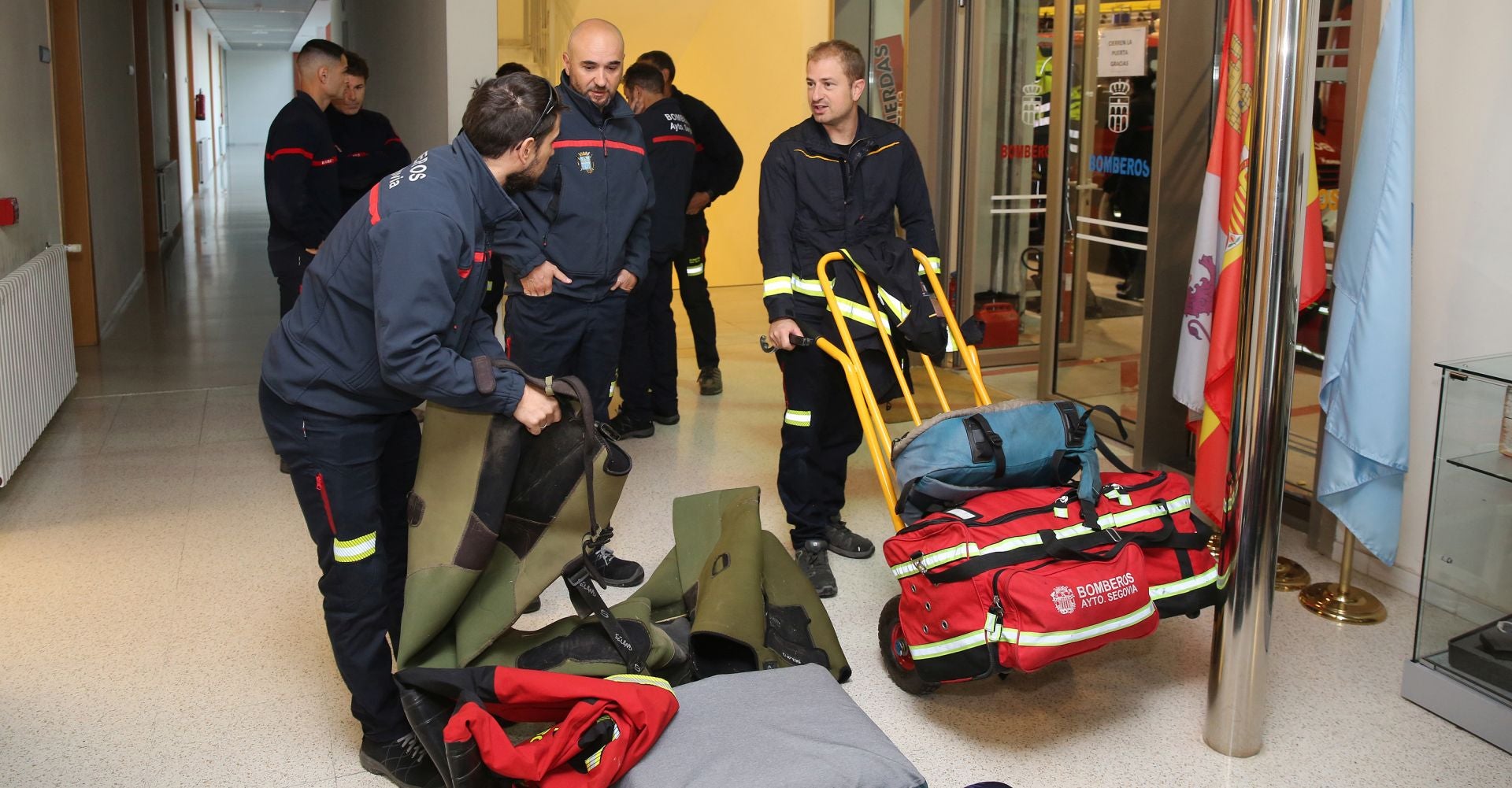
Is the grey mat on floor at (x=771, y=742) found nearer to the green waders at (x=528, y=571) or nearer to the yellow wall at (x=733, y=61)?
the green waders at (x=528, y=571)

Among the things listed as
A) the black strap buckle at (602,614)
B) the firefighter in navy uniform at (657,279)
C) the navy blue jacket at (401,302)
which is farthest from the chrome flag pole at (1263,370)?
the firefighter in navy uniform at (657,279)

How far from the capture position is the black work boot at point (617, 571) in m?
3.92

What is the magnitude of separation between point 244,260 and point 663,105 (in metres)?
7.66

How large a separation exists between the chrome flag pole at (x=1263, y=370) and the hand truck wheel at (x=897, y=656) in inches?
27.3

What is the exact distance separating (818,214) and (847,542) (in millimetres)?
1090

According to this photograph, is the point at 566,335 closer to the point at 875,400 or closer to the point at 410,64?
the point at 875,400

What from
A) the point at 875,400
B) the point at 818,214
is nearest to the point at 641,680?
the point at 875,400

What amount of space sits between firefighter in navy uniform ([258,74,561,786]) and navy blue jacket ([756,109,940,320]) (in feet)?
4.03

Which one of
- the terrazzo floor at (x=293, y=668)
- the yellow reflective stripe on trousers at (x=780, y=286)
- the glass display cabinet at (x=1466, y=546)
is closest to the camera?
the terrazzo floor at (x=293, y=668)

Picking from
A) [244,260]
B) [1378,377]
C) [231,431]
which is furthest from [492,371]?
[244,260]

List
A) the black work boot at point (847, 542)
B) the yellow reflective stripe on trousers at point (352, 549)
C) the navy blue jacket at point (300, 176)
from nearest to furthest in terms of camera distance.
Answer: the yellow reflective stripe on trousers at point (352, 549), the black work boot at point (847, 542), the navy blue jacket at point (300, 176)

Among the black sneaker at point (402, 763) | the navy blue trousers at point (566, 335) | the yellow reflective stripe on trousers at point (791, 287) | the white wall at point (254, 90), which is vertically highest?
the white wall at point (254, 90)

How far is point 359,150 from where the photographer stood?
5.47 m

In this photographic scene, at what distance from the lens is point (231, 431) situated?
222 inches
